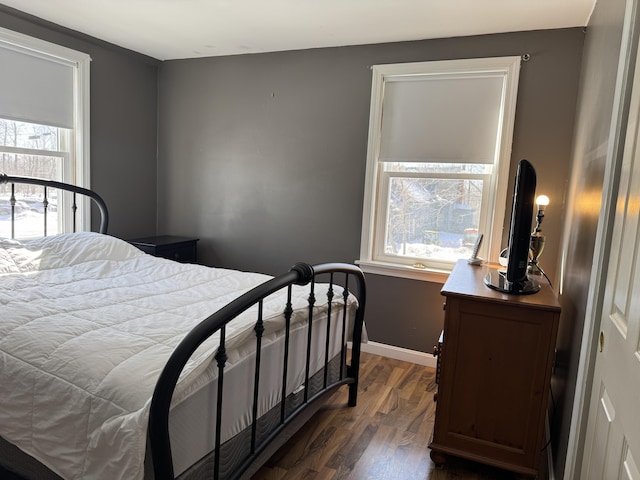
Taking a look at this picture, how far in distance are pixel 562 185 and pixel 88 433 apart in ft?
9.28

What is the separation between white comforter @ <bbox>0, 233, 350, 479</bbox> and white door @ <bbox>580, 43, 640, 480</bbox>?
1.11 metres

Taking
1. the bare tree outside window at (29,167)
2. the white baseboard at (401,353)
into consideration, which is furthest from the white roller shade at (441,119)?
the bare tree outside window at (29,167)

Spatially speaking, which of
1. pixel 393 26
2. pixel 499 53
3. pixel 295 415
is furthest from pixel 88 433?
pixel 499 53

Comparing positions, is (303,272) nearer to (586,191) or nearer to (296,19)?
(586,191)

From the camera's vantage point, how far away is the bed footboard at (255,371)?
1.18m

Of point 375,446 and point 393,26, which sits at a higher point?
point 393,26

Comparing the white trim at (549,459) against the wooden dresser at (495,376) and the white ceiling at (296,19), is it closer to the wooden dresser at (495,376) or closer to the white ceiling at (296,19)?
the wooden dresser at (495,376)

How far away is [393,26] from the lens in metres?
2.83

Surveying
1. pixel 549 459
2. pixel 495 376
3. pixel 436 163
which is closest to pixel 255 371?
pixel 495 376

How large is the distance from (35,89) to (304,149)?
1.92 metres

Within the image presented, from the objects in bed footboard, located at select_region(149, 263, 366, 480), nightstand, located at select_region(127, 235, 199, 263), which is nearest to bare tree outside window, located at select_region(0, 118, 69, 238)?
nightstand, located at select_region(127, 235, 199, 263)

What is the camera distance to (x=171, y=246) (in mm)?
3611

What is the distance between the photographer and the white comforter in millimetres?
1248

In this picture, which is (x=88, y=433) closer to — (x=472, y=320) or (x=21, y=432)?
(x=21, y=432)
